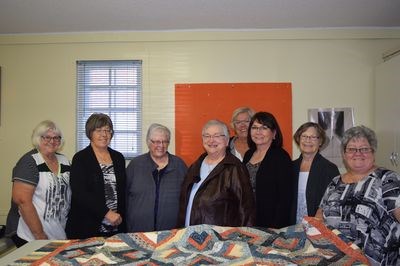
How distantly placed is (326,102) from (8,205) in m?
3.64

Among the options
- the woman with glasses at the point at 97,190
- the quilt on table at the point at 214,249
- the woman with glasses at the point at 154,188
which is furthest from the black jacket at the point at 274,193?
the woman with glasses at the point at 97,190

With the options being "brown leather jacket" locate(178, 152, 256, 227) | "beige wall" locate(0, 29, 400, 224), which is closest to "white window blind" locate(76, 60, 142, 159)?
"beige wall" locate(0, 29, 400, 224)

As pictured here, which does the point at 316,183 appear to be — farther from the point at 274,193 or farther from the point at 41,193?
the point at 41,193

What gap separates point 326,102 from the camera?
3.40 m

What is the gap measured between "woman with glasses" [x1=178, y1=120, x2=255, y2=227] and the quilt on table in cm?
34

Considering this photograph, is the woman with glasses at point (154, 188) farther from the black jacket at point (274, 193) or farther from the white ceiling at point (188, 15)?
the white ceiling at point (188, 15)

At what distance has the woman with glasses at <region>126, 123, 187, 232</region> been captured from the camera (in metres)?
2.26

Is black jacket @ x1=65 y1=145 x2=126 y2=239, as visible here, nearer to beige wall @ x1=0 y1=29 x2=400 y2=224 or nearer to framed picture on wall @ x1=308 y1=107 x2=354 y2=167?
beige wall @ x1=0 y1=29 x2=400 y2=224

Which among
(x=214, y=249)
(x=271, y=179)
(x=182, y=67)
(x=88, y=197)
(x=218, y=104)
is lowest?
(x=214, y=249)

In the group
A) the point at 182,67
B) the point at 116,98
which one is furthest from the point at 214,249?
the point at 116,98

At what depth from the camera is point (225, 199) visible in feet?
6.76

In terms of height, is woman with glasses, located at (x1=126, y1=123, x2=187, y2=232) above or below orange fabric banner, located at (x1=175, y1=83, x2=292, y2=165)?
below

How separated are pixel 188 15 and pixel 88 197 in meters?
1.83

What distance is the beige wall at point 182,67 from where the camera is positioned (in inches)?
133
